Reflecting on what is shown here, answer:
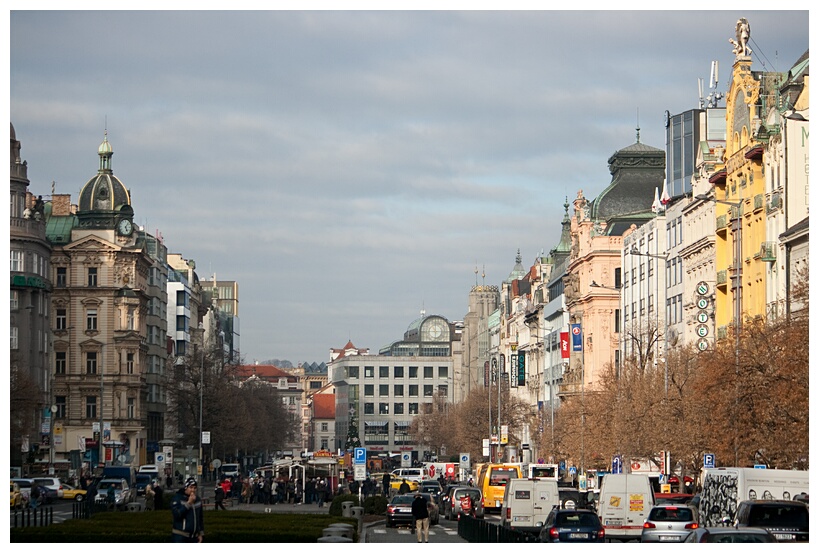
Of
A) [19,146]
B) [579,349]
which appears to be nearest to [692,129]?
[579,349]

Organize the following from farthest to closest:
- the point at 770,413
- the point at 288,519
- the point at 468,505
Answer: the point at 468,505, the point at 770,413, the point at 288,519

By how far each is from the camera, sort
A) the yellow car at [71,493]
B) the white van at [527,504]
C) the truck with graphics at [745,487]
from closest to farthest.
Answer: the truck with graphics at [745,487] < the white van at [527,504] < the yellow car at [71,493]

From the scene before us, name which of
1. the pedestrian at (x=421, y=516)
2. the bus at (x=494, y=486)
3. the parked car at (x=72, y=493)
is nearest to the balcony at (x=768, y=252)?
the bus at (x=494, y=486)

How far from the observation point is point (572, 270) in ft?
499

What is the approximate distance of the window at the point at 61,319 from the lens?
13981 cm

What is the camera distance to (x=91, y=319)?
141250 mm

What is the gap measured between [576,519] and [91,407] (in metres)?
98.3

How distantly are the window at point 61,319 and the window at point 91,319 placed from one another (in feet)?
5.52

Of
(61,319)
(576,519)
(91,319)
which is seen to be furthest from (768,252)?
(61,319)

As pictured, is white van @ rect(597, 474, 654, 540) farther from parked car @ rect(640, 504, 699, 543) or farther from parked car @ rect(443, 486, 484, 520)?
parked car @ rect(443, 486, 484, 520)

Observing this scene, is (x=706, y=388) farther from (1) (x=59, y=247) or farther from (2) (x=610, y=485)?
(1) (x=59, y=247)

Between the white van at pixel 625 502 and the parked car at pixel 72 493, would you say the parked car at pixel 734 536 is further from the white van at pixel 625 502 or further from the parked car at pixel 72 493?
the parked car at pixel 72 493

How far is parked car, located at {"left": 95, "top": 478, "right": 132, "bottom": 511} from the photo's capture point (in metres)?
79.6
